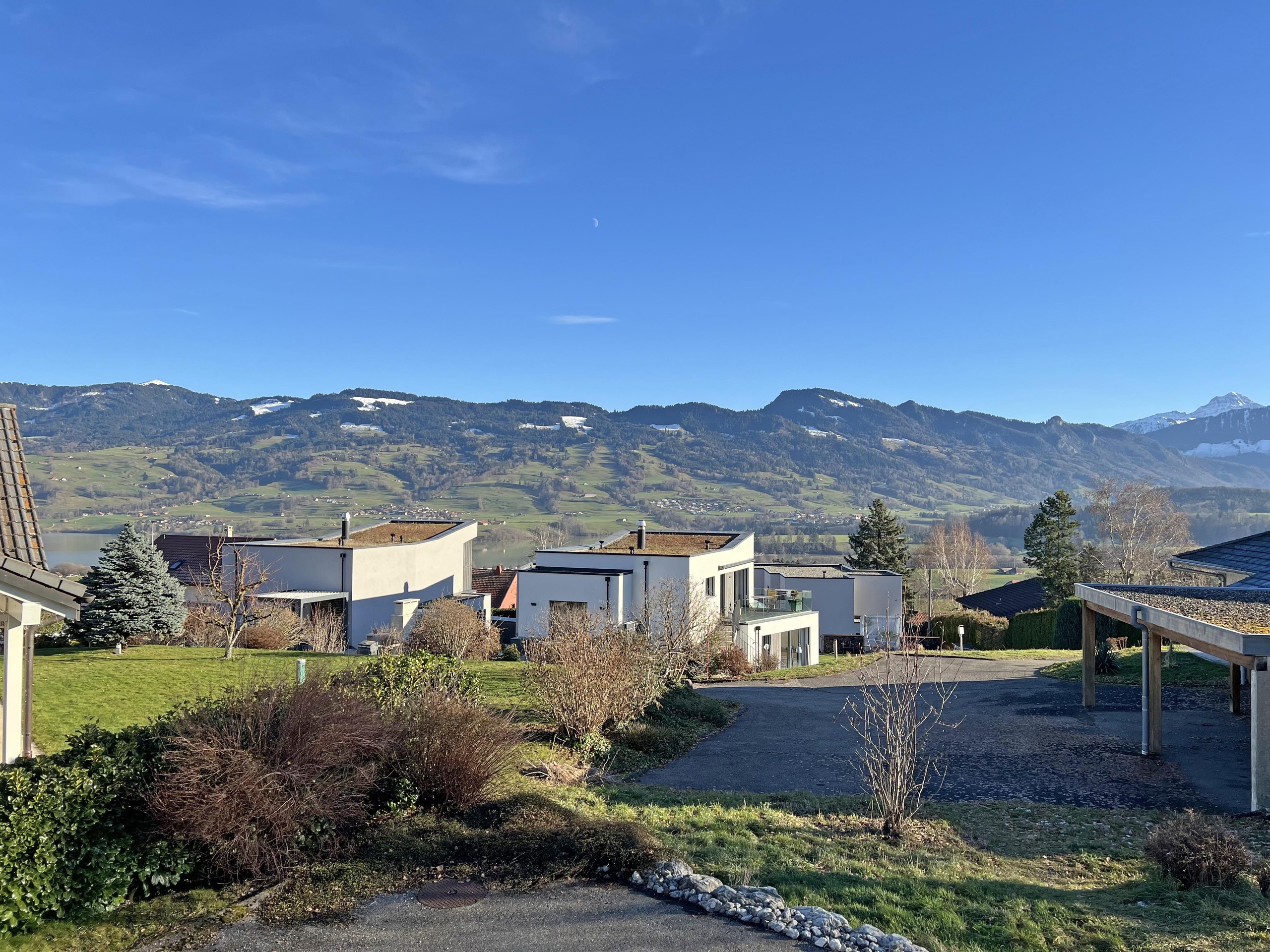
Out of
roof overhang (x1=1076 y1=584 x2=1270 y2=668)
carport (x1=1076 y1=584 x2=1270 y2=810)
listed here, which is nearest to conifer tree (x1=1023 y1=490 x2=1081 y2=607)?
carport (x1=1076 y1=584 x2=1270 y2=810)

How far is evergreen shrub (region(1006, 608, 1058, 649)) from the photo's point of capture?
32.0 metres

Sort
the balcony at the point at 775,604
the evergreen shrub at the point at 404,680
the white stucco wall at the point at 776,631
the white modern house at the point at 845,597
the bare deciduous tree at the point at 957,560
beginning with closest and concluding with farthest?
1. the evergreen shrub at the point at 404,680
2. the white stucco wall at the point at 776,631
3. the balcony at the point at 775,604
4. the white modern house at the point at 845,597
5. the bare deciduous tree at the point at 957,560

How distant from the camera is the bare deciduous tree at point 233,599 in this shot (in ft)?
63.0

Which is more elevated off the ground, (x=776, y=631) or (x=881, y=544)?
(x=881, y=544)

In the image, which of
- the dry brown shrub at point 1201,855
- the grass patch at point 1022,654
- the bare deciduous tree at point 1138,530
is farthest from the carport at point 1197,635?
the bare deciduous tree at point 1138,530

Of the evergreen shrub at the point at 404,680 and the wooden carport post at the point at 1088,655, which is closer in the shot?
the evergreen shrub at the point at 404,680

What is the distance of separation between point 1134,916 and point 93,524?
453 feet

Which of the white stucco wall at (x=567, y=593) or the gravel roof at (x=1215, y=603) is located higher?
the gravel roof at (x=1215, y=603)

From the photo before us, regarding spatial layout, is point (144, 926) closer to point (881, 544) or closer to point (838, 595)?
point (838, 595)

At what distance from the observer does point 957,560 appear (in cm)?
6738

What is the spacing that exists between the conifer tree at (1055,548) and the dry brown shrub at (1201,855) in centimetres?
4064

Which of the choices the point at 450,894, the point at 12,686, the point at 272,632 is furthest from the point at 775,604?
the point at 12,686

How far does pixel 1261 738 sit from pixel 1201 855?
3489mm

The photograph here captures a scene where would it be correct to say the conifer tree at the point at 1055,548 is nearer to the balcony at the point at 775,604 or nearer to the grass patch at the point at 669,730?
the balcony at the point at 775,604
